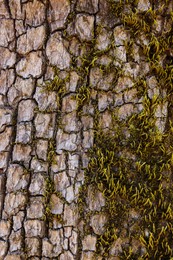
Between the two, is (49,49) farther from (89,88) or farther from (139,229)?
(139,229)

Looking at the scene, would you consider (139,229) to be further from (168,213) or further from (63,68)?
(63,68)

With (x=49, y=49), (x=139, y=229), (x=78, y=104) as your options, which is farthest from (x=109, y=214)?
(x=49, y=49)

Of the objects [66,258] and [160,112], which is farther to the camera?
[160,112]

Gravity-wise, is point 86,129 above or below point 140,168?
above

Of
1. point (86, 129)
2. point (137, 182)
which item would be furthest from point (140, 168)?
point (86, 129)

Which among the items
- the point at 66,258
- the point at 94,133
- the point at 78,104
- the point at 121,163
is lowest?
the point at 66,258

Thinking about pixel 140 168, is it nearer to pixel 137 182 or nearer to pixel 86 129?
pixel 137 182

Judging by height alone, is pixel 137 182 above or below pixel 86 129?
below

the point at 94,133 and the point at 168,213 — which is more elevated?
the point at 94,133
